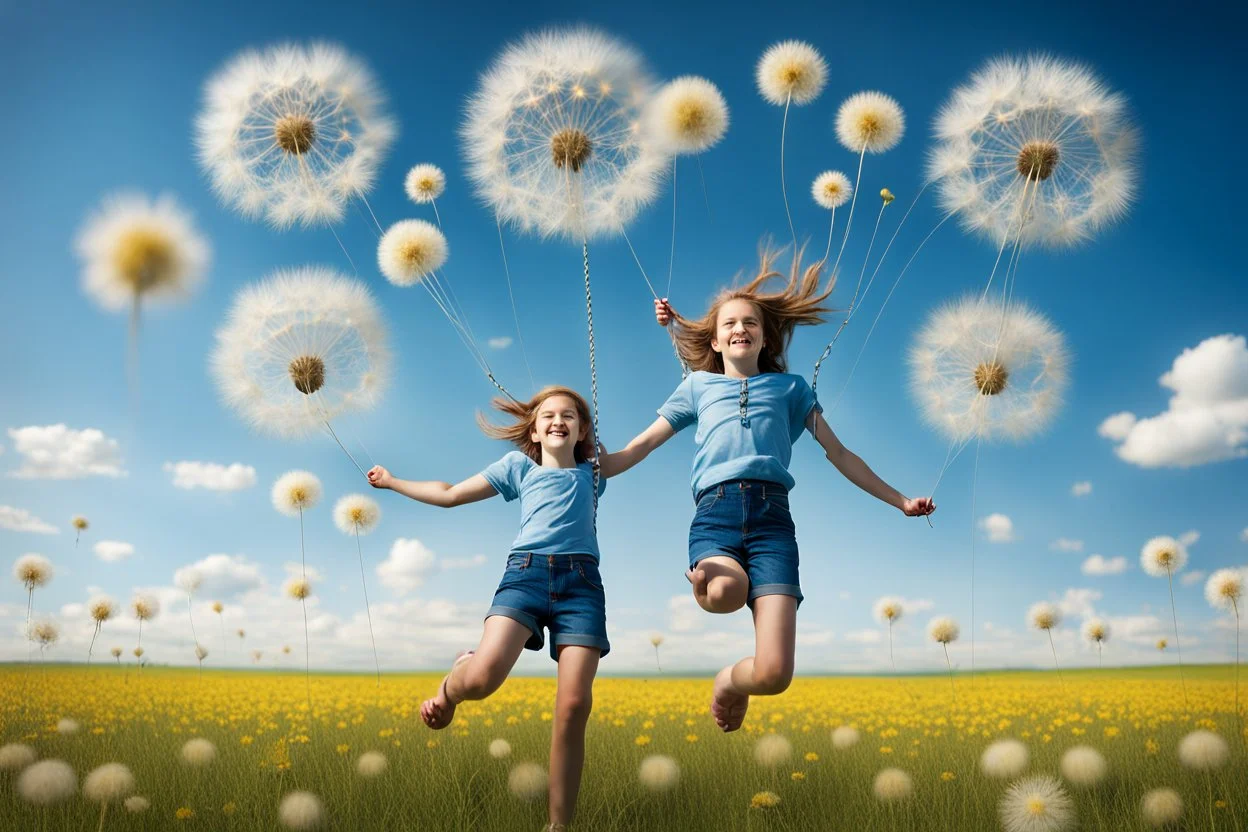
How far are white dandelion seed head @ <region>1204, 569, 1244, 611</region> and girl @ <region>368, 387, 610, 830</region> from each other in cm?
464

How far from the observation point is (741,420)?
4859 mm

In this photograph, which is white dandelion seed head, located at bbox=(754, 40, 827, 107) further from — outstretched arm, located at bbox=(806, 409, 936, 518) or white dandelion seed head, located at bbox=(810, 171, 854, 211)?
outstretched arm, located at bbox=(806, 409, 936, 518)

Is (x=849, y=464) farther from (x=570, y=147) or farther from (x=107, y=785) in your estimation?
(x=107, y=785)

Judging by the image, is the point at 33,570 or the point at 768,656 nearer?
the point at 768,656

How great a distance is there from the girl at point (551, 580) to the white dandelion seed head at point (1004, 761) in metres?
2.25

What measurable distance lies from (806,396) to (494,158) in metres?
2.39

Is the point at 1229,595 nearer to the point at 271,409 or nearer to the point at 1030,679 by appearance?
the point at 1030,679

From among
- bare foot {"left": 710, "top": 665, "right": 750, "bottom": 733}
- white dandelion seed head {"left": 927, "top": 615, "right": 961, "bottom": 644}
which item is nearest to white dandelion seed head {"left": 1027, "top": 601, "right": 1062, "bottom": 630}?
white dandelion seed head {"left": 927, "top": 615, "right": 961, "bottom": 644}

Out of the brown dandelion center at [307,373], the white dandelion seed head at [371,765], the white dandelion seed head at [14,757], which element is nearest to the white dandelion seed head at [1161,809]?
the white dandelion seed head at [371,765]

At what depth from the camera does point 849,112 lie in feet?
20.2

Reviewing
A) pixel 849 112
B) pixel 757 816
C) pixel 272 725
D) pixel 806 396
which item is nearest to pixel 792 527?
pixel 806 396

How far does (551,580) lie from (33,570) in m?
4.14

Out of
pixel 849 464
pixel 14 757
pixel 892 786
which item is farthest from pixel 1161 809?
pixel 14 757

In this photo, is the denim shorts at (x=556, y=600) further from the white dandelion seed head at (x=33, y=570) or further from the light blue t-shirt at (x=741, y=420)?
the white dandelion seed head at (x=33, y=570)
